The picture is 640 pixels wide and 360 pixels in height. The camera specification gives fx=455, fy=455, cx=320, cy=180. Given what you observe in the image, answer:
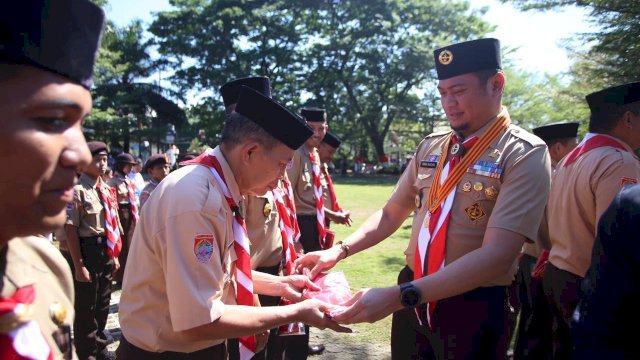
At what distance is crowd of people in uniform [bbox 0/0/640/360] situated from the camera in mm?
1052

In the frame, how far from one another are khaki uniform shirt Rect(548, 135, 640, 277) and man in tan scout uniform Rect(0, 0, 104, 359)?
3.26 meters

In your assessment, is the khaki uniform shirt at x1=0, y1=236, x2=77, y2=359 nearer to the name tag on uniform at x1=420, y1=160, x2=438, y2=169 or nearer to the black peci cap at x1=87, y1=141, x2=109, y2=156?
the name tag on uniform at x1=420, y1=160, x2=438, y2=169

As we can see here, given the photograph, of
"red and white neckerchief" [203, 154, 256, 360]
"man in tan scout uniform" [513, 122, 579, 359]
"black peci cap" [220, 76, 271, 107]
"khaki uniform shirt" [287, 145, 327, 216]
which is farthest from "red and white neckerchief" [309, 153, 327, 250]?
"red and white neckerchief" [203, 154, 256, 360]

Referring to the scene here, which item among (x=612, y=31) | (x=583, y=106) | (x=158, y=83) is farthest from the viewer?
(x=158, y=83)

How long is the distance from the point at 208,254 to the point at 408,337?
5.36 ft

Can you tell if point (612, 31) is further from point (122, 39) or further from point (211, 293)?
point (122, 39)

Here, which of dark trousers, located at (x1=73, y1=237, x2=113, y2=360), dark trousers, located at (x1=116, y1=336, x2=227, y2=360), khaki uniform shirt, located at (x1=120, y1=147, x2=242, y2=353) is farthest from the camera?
dark trousers, located at (x1=73, y1=237, x2=113, y2=360)

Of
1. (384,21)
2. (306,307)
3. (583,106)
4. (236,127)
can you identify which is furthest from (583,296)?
(384,21)

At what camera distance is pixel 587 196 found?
3.28 metres

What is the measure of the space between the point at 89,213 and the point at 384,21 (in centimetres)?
3309

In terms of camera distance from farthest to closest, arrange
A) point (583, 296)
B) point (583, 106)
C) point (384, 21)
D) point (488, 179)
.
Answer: point (384, 21), point (583, 106), point (488, 179), point (583, 296)

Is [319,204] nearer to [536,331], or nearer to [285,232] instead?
[285,232]

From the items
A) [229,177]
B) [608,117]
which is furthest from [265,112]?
[608,117]

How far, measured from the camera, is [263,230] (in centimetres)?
420
